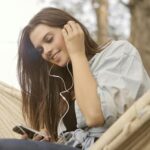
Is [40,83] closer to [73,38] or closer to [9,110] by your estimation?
[73,38]

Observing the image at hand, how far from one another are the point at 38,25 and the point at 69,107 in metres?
0.32

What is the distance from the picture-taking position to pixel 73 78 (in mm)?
1859

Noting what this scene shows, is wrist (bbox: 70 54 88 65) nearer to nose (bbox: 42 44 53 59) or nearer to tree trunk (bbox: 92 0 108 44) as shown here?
nose (bbox: 42 44 53 59)

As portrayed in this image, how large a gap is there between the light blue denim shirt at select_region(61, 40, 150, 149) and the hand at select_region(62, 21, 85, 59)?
0.23 feet

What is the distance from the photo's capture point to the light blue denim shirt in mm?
1620

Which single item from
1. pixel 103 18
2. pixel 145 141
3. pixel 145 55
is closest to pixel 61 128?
pixel 145 55

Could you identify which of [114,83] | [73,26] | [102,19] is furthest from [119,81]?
[102,19]

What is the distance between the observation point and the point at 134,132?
1235 millimetres

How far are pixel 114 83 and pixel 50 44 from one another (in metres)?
0.37

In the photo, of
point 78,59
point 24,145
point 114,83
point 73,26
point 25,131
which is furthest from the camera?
point 25,131

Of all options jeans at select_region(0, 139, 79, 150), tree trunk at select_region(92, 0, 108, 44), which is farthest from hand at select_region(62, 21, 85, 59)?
tree trunk at select_region(92, 0, 108, 44)

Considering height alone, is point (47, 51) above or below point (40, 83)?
above

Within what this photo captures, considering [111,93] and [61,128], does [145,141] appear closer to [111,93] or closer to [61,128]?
[111,93]

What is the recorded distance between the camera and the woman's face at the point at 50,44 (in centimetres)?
190
